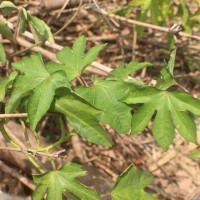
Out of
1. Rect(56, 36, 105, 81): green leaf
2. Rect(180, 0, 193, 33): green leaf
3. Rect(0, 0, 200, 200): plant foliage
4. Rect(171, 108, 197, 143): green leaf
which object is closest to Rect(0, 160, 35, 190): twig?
Rect(0, 0, 200, 200): plant foliage

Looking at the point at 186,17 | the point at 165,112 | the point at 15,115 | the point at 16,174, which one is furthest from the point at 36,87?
the point at 186,17

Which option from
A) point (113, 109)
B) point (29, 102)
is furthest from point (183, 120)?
point (29, 102)

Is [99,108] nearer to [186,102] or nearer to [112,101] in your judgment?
[112,101]

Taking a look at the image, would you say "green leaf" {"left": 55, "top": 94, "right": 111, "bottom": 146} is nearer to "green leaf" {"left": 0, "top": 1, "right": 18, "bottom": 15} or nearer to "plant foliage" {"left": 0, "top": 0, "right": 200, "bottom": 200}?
"plant foliage" {"left": 0, "top": 0, "right": 200, "bottom": 200}

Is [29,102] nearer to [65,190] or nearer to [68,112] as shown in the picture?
[68,112]

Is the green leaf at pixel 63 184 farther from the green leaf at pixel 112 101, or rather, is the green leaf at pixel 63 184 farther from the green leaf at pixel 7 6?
the green leaf at pixel 7 6
